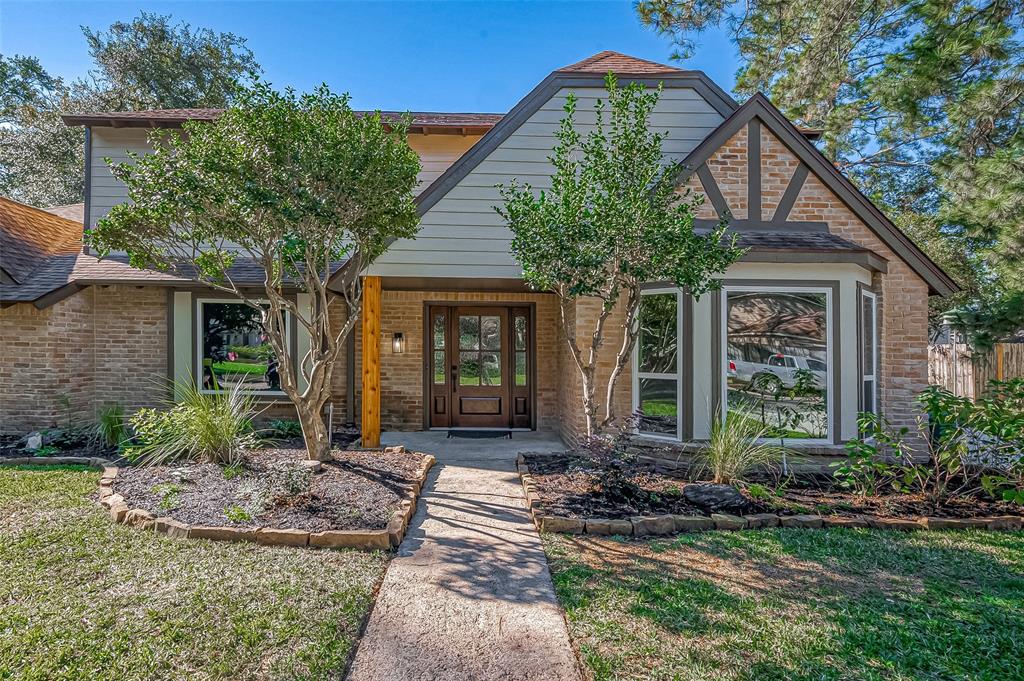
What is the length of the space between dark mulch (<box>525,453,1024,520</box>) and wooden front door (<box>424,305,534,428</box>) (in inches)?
156

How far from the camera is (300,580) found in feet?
11.2

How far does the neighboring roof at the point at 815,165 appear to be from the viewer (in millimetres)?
6680

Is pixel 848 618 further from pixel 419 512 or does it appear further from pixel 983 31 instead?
pixel 983 31

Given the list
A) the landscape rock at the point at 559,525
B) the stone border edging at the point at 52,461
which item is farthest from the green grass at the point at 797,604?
the stone border edging at the point at 52,461

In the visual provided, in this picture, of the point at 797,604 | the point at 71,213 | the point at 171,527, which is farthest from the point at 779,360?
the point at 71,213

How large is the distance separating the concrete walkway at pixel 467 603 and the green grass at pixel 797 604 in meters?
0.19

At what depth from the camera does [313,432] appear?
19.5 ft

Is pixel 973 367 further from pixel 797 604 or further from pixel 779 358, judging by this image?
pixel 797 604

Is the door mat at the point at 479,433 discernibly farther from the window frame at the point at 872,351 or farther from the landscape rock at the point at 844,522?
the window frame at the point at 872,351

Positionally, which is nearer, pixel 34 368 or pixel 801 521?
pixel 801 521

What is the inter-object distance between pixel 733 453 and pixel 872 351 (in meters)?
3.02

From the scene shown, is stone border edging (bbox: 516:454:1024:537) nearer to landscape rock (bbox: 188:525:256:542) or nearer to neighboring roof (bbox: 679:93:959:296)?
landscape rock (bbox: 188:525:256:542)

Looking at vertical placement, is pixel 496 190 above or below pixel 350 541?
above

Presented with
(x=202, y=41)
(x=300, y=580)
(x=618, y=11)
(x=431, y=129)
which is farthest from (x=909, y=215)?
(x=202, y=41)
